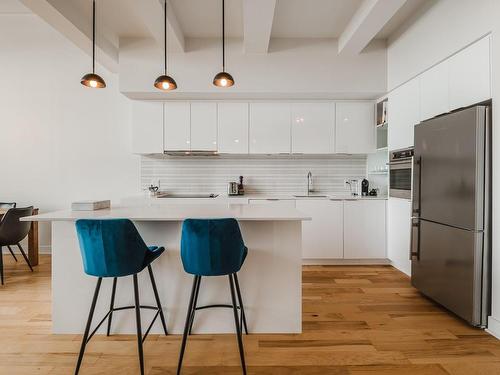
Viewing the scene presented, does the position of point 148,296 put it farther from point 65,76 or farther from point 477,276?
point 65,76

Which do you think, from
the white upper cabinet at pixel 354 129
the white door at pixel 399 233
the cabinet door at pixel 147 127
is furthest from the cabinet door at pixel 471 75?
the cabinet door at pixel 147 127

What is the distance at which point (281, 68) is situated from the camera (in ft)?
12.9

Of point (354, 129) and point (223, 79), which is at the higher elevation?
point (223, 79)

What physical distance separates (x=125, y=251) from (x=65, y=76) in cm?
400

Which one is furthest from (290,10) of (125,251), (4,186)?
(4,186)

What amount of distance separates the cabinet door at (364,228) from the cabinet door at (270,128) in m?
1.22

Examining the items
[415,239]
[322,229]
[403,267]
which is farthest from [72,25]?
[403,267]

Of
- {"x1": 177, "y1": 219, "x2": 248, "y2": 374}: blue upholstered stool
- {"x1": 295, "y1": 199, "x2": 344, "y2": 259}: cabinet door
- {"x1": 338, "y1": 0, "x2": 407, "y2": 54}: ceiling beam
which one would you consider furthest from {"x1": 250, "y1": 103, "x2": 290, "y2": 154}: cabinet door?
{"x1": 177, "y1": 219, "x2": 248, "y2": 374}: blue upholstered stool

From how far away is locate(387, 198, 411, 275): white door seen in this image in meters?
3.48

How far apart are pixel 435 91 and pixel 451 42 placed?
0.43 m

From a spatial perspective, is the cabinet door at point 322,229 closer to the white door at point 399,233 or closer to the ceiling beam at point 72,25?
the white door at point 399,233

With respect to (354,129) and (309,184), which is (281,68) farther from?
(309,184)

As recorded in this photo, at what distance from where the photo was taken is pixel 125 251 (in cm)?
181

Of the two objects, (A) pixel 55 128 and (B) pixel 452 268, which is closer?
(B) pixel 452 268
